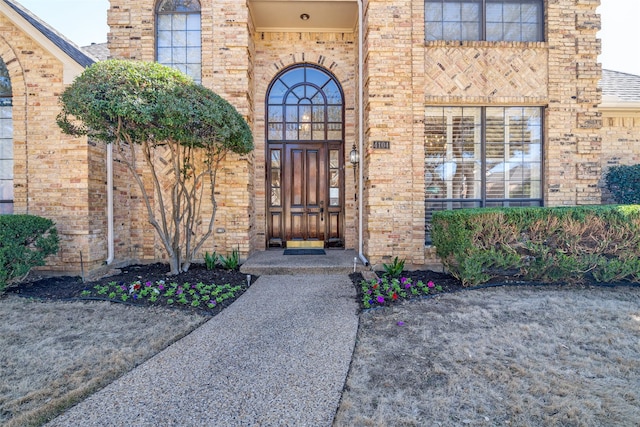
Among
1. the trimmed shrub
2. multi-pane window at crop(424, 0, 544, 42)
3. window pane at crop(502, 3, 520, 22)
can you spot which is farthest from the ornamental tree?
the trimmed shrub

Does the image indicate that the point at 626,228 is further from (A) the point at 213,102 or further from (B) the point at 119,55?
(B) the point at 119,55

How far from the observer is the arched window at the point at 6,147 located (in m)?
5.29

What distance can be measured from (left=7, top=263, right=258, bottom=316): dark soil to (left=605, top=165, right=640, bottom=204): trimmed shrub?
7449 mm

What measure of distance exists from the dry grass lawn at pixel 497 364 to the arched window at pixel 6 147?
6217 mm

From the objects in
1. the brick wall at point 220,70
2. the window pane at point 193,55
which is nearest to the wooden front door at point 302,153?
the brick wall at point 220,70

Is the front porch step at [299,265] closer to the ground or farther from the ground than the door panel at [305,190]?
closer to the ground

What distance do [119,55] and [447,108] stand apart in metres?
6.38

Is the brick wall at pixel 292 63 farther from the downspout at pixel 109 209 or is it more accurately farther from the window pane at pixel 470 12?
the downspout at pixel 109 209

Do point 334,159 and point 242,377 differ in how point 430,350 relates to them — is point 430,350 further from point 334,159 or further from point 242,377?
point 334,159

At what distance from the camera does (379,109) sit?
18.6 ft

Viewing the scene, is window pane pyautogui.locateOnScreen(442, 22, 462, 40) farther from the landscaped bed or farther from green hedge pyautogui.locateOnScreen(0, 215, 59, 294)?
green hedge pyautogui.locateOnScreen(0, 215, 59, 294)

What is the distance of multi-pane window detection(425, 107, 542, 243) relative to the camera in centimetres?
592

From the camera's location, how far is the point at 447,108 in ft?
19.4

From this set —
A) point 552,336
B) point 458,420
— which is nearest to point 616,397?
point 552,336
